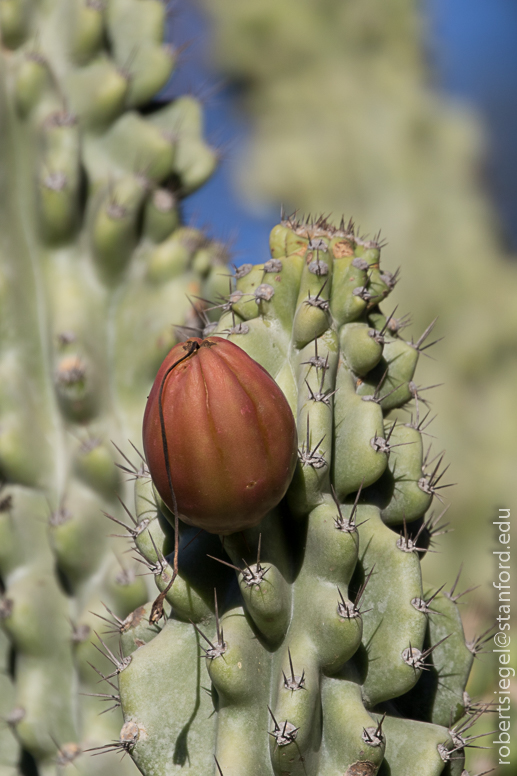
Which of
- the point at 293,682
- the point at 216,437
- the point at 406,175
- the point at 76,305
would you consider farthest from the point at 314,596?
the point at 406,175

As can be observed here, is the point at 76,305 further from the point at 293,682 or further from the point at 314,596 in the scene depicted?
the point at 293,682

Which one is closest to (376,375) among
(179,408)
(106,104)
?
(179,408)

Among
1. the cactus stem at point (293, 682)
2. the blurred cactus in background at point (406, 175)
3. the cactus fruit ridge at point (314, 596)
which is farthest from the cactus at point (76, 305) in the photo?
the blurred cactus in background at point (406, 175)

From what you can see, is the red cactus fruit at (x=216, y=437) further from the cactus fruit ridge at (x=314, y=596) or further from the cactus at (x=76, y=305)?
the cactus at (x=76, y=305)

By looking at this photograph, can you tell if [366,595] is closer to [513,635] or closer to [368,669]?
[368,669]

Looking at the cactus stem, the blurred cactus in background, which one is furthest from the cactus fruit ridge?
the blurred cactus in background

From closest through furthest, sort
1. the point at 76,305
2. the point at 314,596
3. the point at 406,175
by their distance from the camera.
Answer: the point at 314,596 < the point at 76,305 < the point at 406,175
